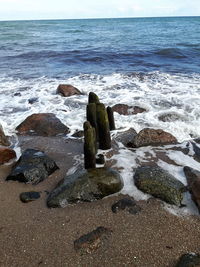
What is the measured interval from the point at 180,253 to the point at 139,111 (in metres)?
5.96

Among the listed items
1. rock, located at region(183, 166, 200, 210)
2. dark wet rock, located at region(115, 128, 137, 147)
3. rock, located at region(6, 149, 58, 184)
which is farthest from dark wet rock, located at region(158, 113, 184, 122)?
rock, located at region(6, 149, 58, 184)

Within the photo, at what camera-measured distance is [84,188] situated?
473 cm

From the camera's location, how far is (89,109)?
19.6ft

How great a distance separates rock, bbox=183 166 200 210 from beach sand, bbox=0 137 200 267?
0.42 m

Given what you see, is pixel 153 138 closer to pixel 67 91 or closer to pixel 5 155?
pixel 5 155

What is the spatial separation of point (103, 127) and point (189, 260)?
3.34 meters

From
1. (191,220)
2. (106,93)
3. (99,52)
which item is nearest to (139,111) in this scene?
(106,93)

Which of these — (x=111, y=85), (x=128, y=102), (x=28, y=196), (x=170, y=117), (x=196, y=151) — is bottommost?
(x=111, y=85)

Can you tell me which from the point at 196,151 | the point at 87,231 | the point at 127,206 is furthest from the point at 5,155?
the point at 196,151

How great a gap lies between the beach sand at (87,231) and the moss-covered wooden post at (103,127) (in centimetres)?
184

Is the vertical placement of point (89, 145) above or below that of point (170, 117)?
above

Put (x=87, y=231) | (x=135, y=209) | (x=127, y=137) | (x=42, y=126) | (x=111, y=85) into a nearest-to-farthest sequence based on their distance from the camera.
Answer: (x=87, y=231)
(x=135, y=209)
(x=127, y=137)
(x=42, y=126)
(x=111, y=85)

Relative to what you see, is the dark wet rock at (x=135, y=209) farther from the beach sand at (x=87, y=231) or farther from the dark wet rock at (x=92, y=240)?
the dark wet rock at (x=92, y=240)

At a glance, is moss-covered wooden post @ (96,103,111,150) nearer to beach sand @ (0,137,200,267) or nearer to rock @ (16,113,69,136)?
rock @ (16,113,69,136)
